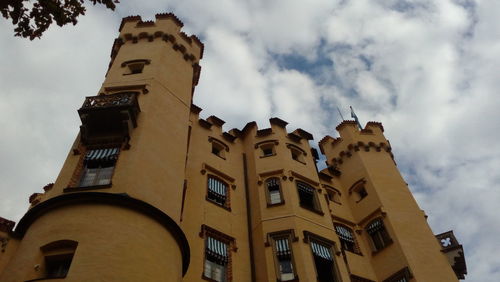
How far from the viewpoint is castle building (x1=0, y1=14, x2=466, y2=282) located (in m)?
14.2

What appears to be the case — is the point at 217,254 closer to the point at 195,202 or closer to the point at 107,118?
the point at 195,202

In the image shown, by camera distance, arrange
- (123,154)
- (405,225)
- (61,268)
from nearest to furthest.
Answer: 1. (61,268)
2. (123,154)
3. (405,225)

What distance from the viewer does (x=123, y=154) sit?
17.5 metres

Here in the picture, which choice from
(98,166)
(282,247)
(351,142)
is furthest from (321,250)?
(351,142)

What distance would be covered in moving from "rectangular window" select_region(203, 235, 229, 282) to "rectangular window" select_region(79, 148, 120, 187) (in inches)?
216

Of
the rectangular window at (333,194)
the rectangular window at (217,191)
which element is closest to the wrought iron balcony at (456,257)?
the rectangular window at (333,194)

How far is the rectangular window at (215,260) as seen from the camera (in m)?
19.2

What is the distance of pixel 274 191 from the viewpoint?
2488cm

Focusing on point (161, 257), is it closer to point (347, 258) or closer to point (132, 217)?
point (132, 217)

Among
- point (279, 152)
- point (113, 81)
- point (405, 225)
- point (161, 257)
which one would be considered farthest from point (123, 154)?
point (405, 225)

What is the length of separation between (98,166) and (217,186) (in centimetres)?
761

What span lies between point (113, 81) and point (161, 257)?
443 inches

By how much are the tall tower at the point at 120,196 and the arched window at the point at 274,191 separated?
5.78 meters

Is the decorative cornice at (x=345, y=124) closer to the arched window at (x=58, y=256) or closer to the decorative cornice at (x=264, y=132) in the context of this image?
the decorative cornice at (x=264, y=132)
